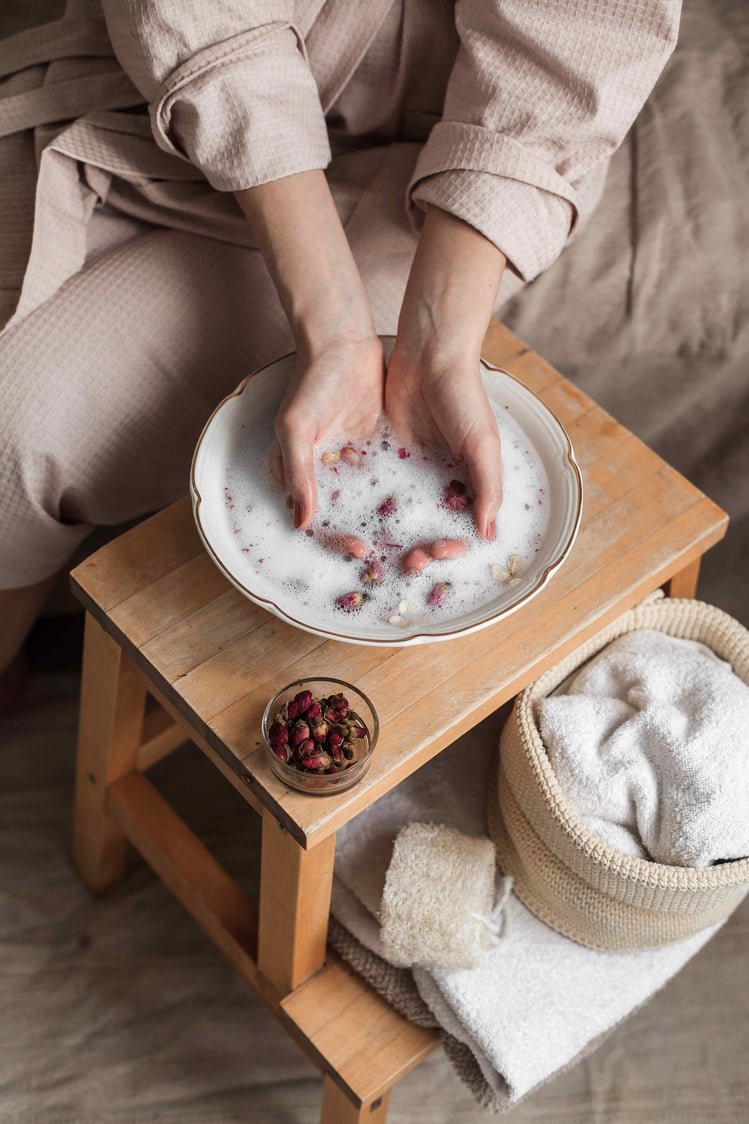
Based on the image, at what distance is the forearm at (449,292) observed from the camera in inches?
36.2

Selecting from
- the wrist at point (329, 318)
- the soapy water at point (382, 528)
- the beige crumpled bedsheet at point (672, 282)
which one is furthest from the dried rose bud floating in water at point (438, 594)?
the beige crumpled bedsheet at point (672, 282)

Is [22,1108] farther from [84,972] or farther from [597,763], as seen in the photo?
[597,763]

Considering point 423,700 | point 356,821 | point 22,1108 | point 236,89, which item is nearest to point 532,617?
point 423,700

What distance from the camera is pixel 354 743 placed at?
81 cm

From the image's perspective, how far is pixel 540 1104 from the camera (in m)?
1.17

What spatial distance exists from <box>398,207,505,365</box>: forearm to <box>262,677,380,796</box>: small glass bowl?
277mm

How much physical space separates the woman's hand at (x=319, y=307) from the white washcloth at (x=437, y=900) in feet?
1.07

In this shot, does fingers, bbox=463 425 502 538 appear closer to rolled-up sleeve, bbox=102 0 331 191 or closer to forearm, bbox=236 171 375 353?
forearm, bbox=236 171 375 353

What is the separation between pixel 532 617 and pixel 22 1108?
730mm

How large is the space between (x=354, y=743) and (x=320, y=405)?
0.26 metres

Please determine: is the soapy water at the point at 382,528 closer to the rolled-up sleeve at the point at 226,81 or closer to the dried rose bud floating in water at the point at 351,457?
the dried rose bud floating in water at the point at 351,457

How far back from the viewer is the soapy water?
84 cm

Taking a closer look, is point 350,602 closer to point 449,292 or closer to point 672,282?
point 449,292

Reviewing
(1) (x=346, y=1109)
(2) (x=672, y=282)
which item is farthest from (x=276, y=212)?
(1) (x=346, y=1109)
